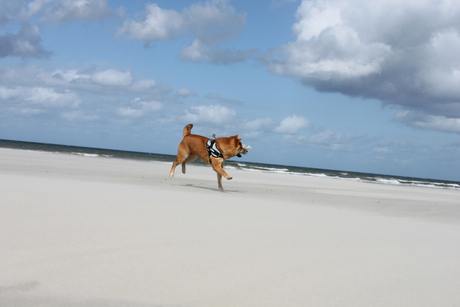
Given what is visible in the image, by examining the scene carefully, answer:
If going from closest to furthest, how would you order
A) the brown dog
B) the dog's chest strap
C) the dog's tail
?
1. the brown dog
2. the dog's chest strap
3. the dog's tail

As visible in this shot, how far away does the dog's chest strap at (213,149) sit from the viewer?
8.81 meters

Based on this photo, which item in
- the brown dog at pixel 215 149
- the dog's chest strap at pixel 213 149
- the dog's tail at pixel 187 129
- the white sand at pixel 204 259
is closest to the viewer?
the white sand at pixel 204 259

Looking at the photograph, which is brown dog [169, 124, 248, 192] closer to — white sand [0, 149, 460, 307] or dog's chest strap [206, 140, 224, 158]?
dog's chest strap [206, 140, 224, 158]

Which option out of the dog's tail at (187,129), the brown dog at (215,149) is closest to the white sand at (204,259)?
the brown dog at (215,149)

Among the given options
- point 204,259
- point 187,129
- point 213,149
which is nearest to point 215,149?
point 213,149

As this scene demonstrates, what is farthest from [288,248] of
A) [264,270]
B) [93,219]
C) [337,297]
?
[93,219]

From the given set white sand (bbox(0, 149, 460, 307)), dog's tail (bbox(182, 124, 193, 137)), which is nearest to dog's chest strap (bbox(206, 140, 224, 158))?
dog's tail (bbox(182, 124, 193, 137))

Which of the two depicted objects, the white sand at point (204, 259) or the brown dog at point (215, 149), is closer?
the white sand at point (204, 259)

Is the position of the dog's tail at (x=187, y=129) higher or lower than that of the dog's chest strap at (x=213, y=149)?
higher

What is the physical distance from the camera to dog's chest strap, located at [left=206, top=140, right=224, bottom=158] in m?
8.81

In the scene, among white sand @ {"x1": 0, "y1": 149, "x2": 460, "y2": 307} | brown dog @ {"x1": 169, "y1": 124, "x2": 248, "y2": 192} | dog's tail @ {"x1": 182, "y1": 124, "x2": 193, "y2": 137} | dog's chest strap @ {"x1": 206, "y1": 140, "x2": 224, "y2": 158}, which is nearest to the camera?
white sand @ {"x1": 0, "y1": 149, "x2": 460, "y2": 307}

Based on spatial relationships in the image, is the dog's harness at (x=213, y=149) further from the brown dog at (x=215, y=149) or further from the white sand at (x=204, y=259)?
the white sand at (x=204, y=259)

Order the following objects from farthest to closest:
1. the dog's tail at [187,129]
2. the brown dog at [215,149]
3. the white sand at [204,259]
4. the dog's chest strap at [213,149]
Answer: the dog's tail at [187,129] → the dog's chest strap at [213,149] → the brown dog at [215,149] → the white sand at [204,259]

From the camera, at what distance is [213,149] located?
29.1ft
